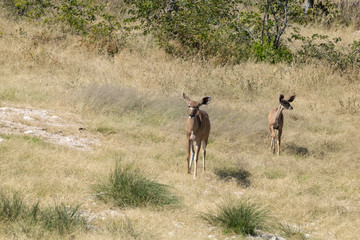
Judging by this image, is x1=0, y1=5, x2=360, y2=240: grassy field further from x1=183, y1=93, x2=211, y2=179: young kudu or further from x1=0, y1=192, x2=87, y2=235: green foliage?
x1=183, y1=93, x2=211, y2=179: young kudu

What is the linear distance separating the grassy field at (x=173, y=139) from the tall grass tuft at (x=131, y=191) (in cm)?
14

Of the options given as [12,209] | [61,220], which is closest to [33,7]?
[12,209]

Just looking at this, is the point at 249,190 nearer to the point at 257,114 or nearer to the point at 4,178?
the point at 4,178

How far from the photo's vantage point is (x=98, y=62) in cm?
1634

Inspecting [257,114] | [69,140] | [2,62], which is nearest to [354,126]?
[257,114]

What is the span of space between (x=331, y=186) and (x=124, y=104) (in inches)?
201

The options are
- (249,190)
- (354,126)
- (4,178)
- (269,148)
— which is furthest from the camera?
(354,126)

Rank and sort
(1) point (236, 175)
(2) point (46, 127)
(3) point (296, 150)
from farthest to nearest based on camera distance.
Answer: (3) point (296, 150) → (2) point (46, 127) → (1) point (236, 175)

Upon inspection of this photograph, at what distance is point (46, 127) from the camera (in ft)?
33.2

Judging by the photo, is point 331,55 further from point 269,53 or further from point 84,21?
point 84,21

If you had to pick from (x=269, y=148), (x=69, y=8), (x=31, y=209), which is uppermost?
(x=69, y=8)

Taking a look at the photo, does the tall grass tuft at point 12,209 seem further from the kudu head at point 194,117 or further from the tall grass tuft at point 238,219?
the kudu head at point 194,117

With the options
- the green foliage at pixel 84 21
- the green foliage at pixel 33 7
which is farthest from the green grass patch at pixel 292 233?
the green foliage at pixel 33 7

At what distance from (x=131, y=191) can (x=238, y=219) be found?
1.53 m
